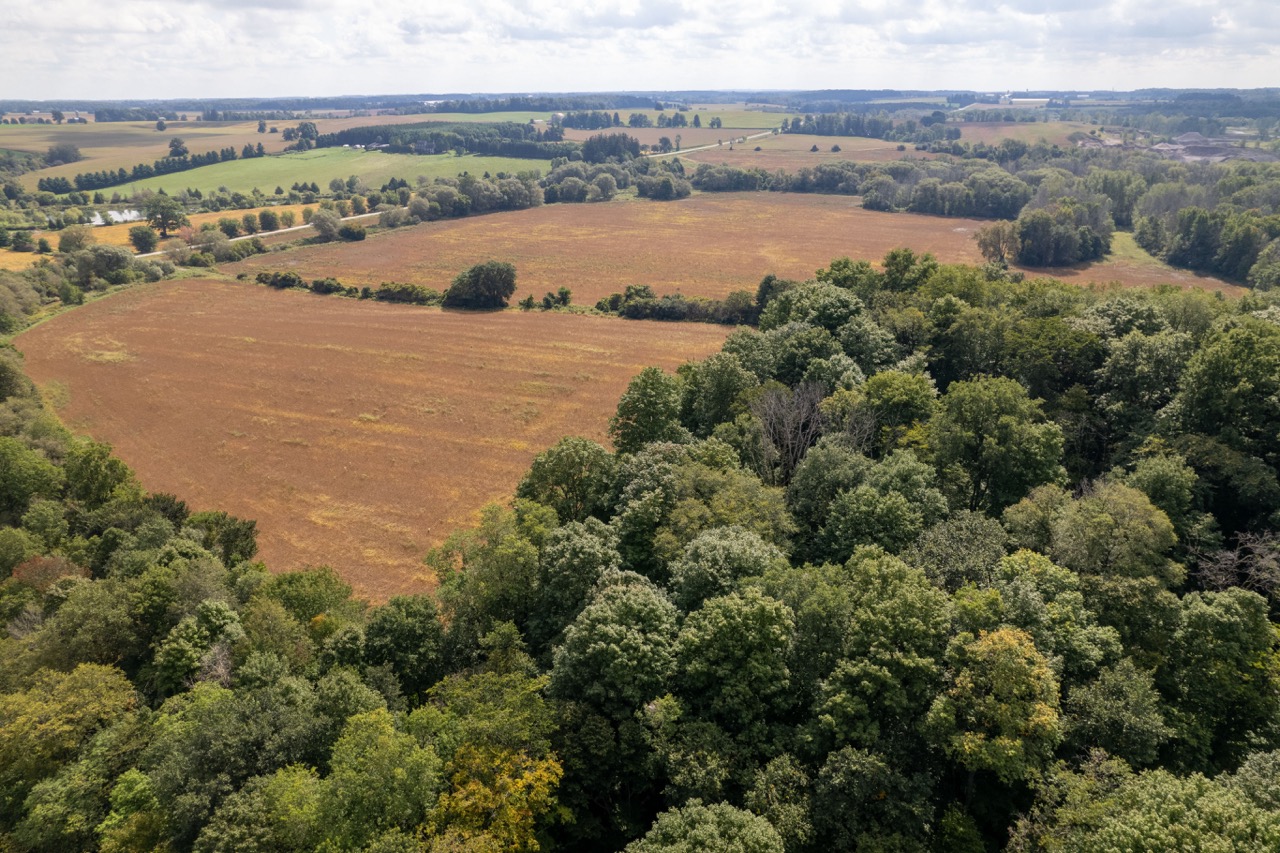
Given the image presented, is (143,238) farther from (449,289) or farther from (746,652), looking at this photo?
(746,652)

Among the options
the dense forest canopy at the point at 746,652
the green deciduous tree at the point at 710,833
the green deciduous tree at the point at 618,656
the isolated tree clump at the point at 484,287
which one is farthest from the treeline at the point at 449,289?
the green deciduous tree at the point at 710,833

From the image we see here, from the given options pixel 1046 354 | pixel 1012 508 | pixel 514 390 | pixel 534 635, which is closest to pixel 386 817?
pixel 534 635

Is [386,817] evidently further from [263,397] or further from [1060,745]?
[263,397]

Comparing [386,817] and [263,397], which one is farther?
[263,397]

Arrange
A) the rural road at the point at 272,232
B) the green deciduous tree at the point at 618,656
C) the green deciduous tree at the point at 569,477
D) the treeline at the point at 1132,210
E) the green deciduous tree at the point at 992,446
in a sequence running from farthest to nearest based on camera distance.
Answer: the rural road at the point at 272,232 → the treeline at the point at 1132,210 → the green deciduous tree at the point at 569,477 → the green deciduous tree at the point at 992,446 → the green deciduous tree at the point at 618,656

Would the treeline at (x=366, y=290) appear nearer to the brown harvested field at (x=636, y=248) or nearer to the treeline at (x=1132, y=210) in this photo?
the brown harvested field at (x=636, y=248)

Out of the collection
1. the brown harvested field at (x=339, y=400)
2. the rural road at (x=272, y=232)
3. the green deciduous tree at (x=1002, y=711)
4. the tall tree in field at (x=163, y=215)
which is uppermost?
the tall tree in field at (x=163, y=215)
